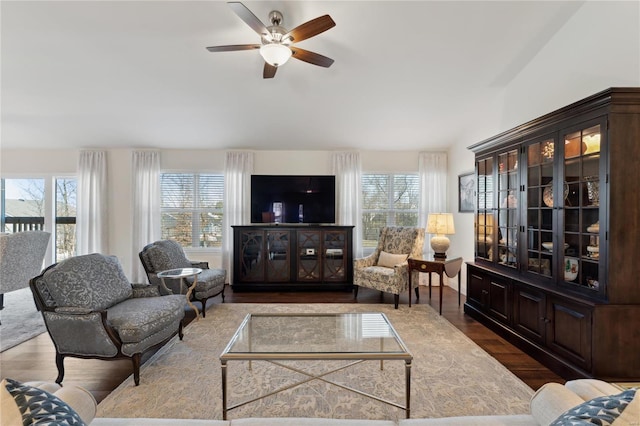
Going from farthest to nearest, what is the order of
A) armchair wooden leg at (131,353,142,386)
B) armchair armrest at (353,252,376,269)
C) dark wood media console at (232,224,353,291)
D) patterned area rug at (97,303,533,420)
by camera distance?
dark wood media console at (232,224,353,291), armchair armrest at (353,252,376,269), armchair wooden leg at (131,353,142,386), patterned area rug at (97,303,533,420)

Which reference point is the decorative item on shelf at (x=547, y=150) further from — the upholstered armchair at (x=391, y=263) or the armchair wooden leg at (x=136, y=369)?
the armchair wooden leg at (x=136, y=369)

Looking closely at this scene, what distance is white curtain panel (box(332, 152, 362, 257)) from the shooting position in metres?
5.18

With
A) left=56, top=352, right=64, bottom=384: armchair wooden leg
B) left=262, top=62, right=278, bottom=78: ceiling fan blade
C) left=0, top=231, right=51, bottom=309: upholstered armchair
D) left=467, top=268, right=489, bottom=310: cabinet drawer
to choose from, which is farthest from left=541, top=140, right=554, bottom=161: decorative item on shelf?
left=0, top=231, right=51, bottom=309: upholstered armchair

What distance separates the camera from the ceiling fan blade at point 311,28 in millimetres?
2127

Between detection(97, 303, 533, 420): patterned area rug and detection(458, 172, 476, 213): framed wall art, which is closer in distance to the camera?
detection(97, 303, 533, 420): patterned area rug

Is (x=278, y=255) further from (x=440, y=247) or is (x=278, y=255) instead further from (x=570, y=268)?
(x=570, y=268)

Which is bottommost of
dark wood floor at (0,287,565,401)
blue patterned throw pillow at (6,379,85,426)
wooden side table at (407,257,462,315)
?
dark wood floor at (0,287,565,401)

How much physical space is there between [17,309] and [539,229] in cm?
630

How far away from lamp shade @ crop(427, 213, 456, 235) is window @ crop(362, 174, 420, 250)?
1097mm

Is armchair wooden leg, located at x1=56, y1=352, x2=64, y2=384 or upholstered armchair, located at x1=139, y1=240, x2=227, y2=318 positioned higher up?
upholstered armchair, located at x1=139, y1=240, x2=227, y2=318

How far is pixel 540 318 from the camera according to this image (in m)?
2.61

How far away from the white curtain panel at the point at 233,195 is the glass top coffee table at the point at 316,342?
2.84 m

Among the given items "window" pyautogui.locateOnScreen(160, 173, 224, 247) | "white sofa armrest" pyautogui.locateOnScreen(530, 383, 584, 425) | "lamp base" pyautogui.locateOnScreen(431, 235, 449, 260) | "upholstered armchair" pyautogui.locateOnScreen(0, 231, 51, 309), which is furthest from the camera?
"window" pyautogui.locateOnScreen(160, 173, 224, 247)

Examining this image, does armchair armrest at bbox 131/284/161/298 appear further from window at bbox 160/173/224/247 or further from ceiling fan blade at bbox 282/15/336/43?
A: ceiling fan blade at bbox 282/15/336/43
